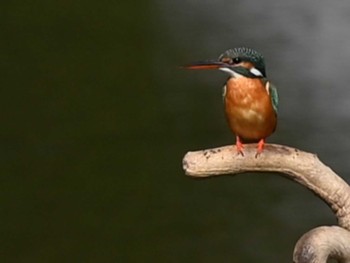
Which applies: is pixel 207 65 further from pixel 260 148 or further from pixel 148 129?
pixel 148 129

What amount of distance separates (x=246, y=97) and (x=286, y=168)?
92 mm

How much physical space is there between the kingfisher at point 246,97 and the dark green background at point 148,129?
175cm

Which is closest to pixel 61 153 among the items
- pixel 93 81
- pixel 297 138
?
pixel 93 81

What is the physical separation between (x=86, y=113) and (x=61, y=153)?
24cm

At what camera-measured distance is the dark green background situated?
116 inches

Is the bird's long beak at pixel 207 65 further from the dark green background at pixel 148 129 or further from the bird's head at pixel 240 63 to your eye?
the dark green background at pixel 148 129

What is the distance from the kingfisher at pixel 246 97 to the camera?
1104 millimetres

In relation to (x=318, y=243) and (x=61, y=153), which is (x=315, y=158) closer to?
(x=318, y=243)

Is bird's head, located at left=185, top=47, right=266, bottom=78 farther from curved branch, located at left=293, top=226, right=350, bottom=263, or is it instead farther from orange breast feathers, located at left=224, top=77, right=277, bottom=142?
curved branch, located at left=293, top=226, right=350, bottom=263

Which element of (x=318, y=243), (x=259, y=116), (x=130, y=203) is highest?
(x=259, y=116)

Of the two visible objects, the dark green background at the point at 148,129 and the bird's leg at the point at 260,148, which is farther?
the dark green background at the point at 148,129

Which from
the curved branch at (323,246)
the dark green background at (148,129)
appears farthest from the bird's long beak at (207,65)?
the dark green background at (148,129)

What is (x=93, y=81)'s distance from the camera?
3.62 metres

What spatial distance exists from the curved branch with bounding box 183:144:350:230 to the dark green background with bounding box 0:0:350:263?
5.89 ft
